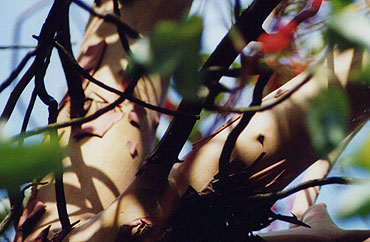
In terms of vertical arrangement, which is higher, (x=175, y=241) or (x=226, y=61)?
(x=226, y=61)

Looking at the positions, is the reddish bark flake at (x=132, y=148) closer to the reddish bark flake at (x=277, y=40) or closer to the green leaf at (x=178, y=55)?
the reddish bark flake at (x=277, y=40)

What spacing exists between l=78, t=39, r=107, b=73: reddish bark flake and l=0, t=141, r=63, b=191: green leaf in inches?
20.2

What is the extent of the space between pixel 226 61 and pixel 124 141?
0.24 m

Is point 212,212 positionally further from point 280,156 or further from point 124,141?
point 124,141

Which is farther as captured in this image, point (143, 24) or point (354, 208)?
point (143, 24)

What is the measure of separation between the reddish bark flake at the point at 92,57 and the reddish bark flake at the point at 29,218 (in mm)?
209

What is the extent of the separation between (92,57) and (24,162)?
0.54 metres

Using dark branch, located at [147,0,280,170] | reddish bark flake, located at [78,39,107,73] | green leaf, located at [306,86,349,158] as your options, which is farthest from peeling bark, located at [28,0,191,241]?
green leaf, located at [306,86,349,158]

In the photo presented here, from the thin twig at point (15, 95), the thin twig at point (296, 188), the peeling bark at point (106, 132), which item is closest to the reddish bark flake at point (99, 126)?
the peeling bark at point (106, 132)

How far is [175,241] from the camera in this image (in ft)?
1.63

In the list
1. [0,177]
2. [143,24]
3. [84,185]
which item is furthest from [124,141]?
[0,177]

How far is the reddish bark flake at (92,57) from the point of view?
713 millimetres

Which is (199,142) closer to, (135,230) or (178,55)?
(135,230)

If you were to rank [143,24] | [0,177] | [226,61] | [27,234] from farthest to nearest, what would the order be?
[143,24] → [27,234] → [226,61] → [0,177]
